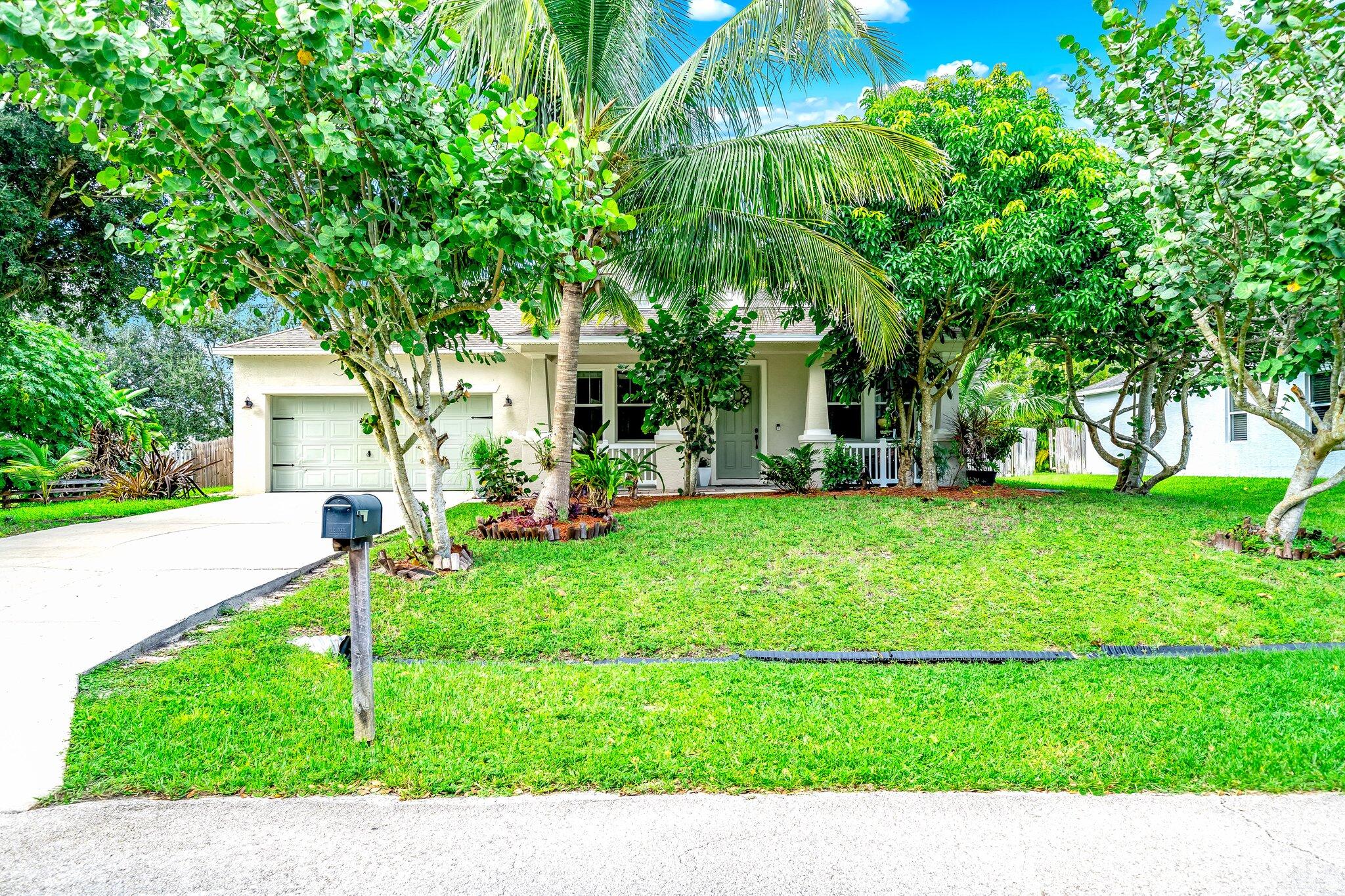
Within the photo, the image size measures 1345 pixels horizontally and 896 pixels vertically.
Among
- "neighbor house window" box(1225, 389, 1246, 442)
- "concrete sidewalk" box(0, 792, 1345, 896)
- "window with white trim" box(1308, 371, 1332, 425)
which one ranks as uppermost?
"window with white trim" box(1308, 371, 1332, 425)

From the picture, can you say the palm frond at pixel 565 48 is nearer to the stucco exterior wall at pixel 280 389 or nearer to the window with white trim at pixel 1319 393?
the stucco exterior wall at pixel 280 389

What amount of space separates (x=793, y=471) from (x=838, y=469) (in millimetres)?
767

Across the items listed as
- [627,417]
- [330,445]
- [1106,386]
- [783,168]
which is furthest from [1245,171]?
[1106,386]

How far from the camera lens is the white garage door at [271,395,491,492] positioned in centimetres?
1457

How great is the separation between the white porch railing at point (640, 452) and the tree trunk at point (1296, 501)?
8231 millimetres

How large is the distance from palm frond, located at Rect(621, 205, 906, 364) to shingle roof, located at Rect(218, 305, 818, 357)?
3263mm

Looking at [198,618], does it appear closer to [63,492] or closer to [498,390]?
[498,390]

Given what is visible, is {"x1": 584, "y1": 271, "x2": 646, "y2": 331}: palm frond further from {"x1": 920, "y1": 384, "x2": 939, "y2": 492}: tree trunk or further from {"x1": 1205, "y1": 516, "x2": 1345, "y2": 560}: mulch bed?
{"x1": 1205, "y1": 516, "x2": 1345, "y2": 560}: mulch bed

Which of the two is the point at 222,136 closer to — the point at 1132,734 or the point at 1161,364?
the point at 1132,734

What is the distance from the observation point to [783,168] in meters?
8.06

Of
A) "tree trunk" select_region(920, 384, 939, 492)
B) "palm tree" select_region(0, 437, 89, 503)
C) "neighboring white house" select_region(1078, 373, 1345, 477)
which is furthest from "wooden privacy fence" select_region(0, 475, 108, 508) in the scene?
"neighboring white house" select_region(1078, 373, 1345, 477)

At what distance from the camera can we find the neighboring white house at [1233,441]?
44.9ft

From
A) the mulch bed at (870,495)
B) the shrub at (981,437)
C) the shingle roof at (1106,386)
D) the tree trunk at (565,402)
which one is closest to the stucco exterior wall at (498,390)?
the shrub at (981,437)

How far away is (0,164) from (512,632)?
8345 millimetres
